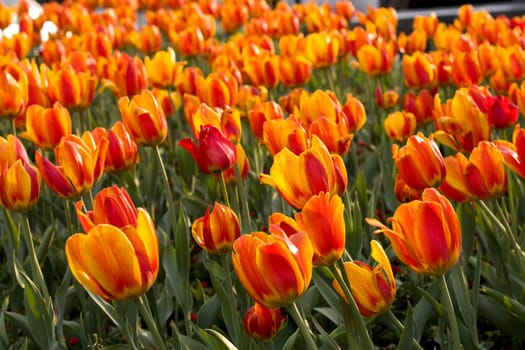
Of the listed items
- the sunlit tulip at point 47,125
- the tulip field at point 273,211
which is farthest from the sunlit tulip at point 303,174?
the sunlit tulip at point 47,125

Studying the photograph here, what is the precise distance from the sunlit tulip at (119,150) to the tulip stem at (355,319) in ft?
3.03

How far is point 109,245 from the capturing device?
4.50ft

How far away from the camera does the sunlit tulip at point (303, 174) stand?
1606 millimetres

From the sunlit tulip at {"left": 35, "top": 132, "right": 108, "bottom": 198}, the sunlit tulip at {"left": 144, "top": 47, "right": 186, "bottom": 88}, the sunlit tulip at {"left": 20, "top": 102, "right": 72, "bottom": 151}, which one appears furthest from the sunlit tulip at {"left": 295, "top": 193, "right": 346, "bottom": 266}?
the sunlit tulip at {"left": 144, "top": 47, "right": 186, "bottom": 88}

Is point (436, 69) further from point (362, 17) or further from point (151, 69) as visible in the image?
point (362, 17)

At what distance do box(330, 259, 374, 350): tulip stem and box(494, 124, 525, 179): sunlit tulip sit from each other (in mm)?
458

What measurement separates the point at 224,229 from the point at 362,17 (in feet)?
11.3

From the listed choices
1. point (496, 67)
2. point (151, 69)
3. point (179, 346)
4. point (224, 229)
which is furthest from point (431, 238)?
point (151, 69)

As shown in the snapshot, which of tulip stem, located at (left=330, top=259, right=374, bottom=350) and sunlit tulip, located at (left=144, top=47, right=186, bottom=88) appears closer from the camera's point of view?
tulip stem, located at (left=330, top=259, right=374, bottom=350)

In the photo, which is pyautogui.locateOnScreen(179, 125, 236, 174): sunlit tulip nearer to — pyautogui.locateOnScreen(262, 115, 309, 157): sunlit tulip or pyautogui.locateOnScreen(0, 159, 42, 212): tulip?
pyautogui.locateOnScreen(262, 115, 309, 157): sunlit tulip

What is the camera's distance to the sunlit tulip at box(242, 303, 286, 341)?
1.65 metres

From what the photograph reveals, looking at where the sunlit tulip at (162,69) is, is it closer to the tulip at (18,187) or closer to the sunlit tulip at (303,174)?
the tulip at (18,187)

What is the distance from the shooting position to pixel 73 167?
1.98 meters

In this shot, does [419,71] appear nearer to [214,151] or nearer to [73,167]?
[214,151]
